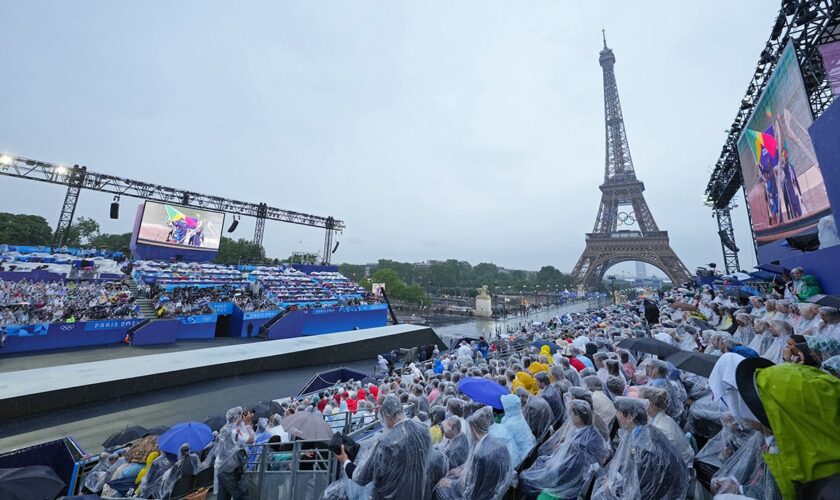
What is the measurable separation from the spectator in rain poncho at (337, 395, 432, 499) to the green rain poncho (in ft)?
7.88

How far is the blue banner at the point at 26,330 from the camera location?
1393 centimetres

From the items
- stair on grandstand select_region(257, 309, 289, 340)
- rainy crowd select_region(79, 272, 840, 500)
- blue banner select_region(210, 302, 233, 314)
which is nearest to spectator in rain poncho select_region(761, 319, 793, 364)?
rainy crowd select_region(79, 272, 840, 500)

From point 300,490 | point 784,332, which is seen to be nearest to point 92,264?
point 300,490

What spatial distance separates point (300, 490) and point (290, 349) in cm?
1191

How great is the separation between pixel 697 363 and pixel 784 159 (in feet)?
45.1

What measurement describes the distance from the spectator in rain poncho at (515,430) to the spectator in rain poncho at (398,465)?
0.87 meters

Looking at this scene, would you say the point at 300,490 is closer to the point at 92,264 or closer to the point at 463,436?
the point at 463,436

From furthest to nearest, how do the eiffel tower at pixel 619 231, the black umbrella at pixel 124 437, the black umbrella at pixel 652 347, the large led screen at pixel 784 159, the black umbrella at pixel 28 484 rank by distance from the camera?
the eiffel tower at pixel 619 231, the large led screen at pixel 784 159, the black umbrella at pixel 124 437, the black umbrella at pixel 652 347, the black umbrella at pixel 28 484

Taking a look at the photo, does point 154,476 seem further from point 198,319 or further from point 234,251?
point 234,251

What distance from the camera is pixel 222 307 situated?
70.2 ft

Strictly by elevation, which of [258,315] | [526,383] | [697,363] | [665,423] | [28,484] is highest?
[697,363]

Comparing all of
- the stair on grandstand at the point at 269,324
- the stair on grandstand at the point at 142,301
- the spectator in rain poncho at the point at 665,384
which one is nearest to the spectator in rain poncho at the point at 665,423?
the spectator in rain poncho at the point at 665,384

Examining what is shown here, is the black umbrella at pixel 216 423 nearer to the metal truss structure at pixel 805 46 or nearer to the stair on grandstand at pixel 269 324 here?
the stair on grandstand at pixel 269 324

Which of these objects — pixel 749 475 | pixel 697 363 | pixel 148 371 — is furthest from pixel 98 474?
pixel 697 363
